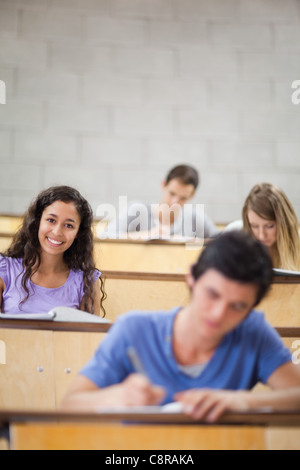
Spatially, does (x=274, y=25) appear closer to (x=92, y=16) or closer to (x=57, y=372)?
(x=92, y=16)

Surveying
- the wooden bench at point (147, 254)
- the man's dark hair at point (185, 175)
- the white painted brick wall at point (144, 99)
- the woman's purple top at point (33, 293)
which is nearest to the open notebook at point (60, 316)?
the woman's purple top at point (33, 293)

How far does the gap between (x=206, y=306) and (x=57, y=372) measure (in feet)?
1.29

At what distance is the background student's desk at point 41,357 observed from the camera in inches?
35.9

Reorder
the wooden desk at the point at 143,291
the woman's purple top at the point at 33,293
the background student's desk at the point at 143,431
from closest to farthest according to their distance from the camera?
the background student's desk at the point at 143,431 → the woman's purple top at the point at 33,293 → the wooden desk at the point at 143,291

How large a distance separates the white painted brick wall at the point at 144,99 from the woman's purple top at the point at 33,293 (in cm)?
114

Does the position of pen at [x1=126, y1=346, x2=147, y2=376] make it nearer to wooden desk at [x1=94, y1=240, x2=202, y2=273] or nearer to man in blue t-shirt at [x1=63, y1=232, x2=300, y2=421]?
man in blue t-shirt at [x1=63, y1=232, x2=300, y2=421]

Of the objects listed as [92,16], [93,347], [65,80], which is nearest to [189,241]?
[93,347]

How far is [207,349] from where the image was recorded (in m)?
0.67

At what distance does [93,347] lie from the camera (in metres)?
0.93

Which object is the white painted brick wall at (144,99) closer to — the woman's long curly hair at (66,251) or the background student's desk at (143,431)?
the woman's long curly hair at (66,251)

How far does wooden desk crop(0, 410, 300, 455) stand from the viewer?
486 mm

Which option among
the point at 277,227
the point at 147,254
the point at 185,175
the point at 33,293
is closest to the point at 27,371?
the point at 33,293

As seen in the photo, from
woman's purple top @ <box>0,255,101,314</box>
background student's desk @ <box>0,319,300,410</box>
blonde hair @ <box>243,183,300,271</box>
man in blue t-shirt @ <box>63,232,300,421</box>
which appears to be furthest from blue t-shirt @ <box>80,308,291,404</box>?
blonde hair @ <box>243,183,300,271</box>

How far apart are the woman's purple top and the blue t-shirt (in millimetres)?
549
